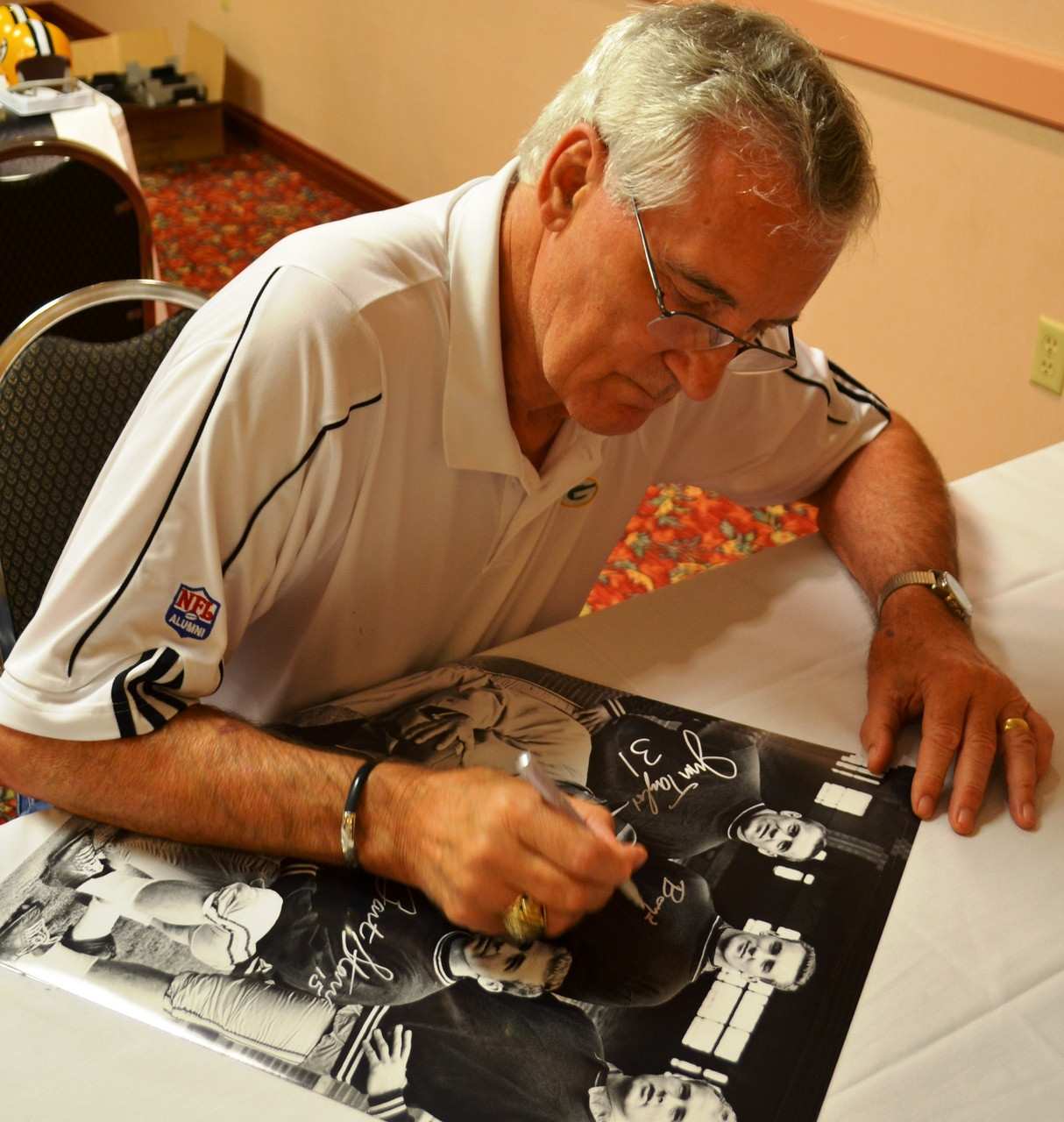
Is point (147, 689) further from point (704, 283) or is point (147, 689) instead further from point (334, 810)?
point (704, 283)

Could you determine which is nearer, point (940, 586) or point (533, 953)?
point (533, 953)

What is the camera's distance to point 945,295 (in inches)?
105

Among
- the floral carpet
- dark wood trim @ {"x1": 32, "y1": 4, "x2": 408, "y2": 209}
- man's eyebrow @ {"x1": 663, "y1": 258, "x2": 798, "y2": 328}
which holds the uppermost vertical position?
man's eyebrow @ {"x1": 663, "y1": 258, "x2": 798, "y2": 328}

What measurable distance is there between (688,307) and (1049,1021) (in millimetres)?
654

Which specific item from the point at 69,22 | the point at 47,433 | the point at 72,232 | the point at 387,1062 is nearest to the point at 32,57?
the point at 72,232

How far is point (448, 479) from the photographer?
1.20m

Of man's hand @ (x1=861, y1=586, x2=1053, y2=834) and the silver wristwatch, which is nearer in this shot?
man's hand @ (x1=861, y1=586, x2=1053, y2=834)

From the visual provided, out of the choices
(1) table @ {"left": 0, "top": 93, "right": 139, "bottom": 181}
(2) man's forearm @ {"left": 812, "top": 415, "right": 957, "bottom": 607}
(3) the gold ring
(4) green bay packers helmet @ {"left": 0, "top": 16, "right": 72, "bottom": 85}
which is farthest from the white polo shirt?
(4) green bay packers helmet @ {"left": 0, "top": 16, "right": 72, "bottom": 85}

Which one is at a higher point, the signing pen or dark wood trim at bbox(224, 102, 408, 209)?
the signing pen

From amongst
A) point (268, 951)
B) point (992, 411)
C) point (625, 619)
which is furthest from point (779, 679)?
point (992, 411)

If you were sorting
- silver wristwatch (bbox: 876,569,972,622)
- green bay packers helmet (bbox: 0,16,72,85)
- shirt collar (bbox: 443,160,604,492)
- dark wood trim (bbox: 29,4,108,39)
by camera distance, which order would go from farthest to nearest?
1. dark wood trim (bbox: 29,4,108,39)
2. green bay packers helmet (bbox: 0,16,72,85)
3. silver wristwatch (bbox: 876,569,972,622)
4. shirt collar (bbox: 443,160,604,492)

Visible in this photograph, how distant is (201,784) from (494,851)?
253 millimetres

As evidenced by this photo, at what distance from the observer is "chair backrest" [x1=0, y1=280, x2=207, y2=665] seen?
1271 millimetres
